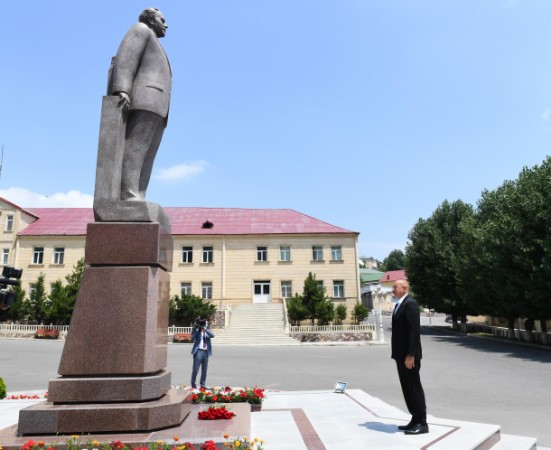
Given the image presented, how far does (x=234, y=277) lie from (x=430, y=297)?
17706 millimetres

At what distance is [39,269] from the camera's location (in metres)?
36.0

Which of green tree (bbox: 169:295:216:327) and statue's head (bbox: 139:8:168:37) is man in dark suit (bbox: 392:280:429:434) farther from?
green tree (bbox: 169:295:216:327)

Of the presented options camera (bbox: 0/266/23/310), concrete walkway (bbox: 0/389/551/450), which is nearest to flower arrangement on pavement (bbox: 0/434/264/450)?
concrete walkway (bbox: 0/389/551/450)

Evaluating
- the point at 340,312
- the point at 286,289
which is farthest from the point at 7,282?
the point at 286,289

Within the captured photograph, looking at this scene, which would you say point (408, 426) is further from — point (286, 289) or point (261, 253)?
point (261, 253)

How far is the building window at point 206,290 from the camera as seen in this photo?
35.9 m

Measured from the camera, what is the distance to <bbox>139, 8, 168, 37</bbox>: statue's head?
20.3ft

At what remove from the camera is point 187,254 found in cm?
3669

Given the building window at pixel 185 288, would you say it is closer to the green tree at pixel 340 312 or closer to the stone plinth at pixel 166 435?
the green tree at pixel 340 312

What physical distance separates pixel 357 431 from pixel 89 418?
335 cm

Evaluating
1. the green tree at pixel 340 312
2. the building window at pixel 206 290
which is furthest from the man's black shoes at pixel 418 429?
the building window at pixel 206 290

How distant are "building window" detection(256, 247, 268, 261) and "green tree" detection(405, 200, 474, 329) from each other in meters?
13.3

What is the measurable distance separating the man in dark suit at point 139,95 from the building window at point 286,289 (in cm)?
3078

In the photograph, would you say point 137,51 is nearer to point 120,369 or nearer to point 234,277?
point 120,369
